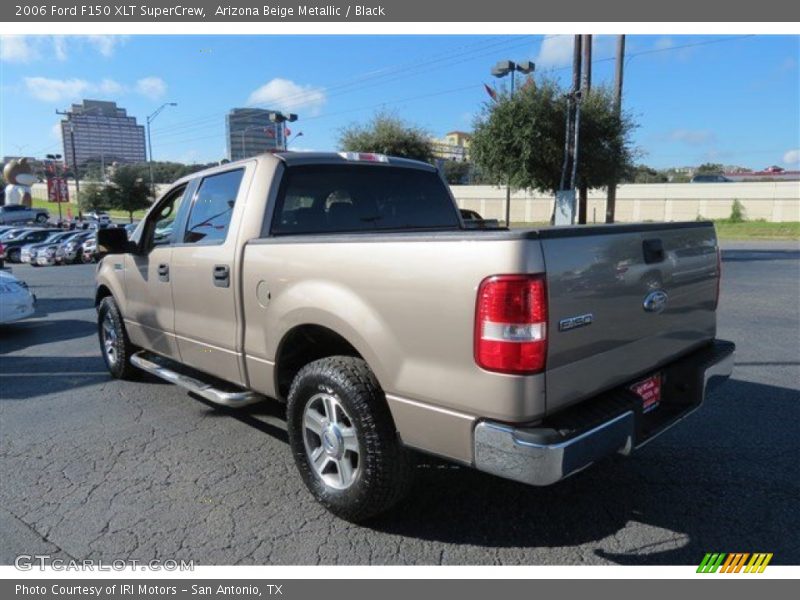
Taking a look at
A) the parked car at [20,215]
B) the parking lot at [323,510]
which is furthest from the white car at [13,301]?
the parked car at [20,215]

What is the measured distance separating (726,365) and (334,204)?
2.67 meters

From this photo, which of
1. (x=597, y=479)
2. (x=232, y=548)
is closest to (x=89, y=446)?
(x=232, y=548)

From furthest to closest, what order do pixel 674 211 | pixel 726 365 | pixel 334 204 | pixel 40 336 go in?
1. pixel 674 211
2. pixel 40 336
3. pixel 334 204
4. pixel 726 365

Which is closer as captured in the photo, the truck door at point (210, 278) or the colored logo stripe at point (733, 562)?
the colored logo stripe at point (733, 562)

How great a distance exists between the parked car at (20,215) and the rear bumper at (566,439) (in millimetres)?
68084

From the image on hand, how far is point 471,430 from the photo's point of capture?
2498 mm

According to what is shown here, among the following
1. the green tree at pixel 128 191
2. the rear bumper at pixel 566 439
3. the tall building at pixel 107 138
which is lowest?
the rear bumper at pixel 566 439

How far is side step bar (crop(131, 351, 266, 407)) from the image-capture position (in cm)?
379

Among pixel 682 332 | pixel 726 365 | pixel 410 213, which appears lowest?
pixel 726 365

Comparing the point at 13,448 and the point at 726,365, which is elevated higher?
the point at 726,365

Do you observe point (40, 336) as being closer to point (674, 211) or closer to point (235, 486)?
point (235, 486)

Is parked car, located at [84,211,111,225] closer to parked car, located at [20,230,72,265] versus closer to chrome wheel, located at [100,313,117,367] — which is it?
parked car, located at [20,230,72,265]

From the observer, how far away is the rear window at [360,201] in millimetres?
3844

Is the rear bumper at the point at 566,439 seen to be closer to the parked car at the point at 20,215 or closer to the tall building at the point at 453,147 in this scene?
the tall building at the point at 453,147
